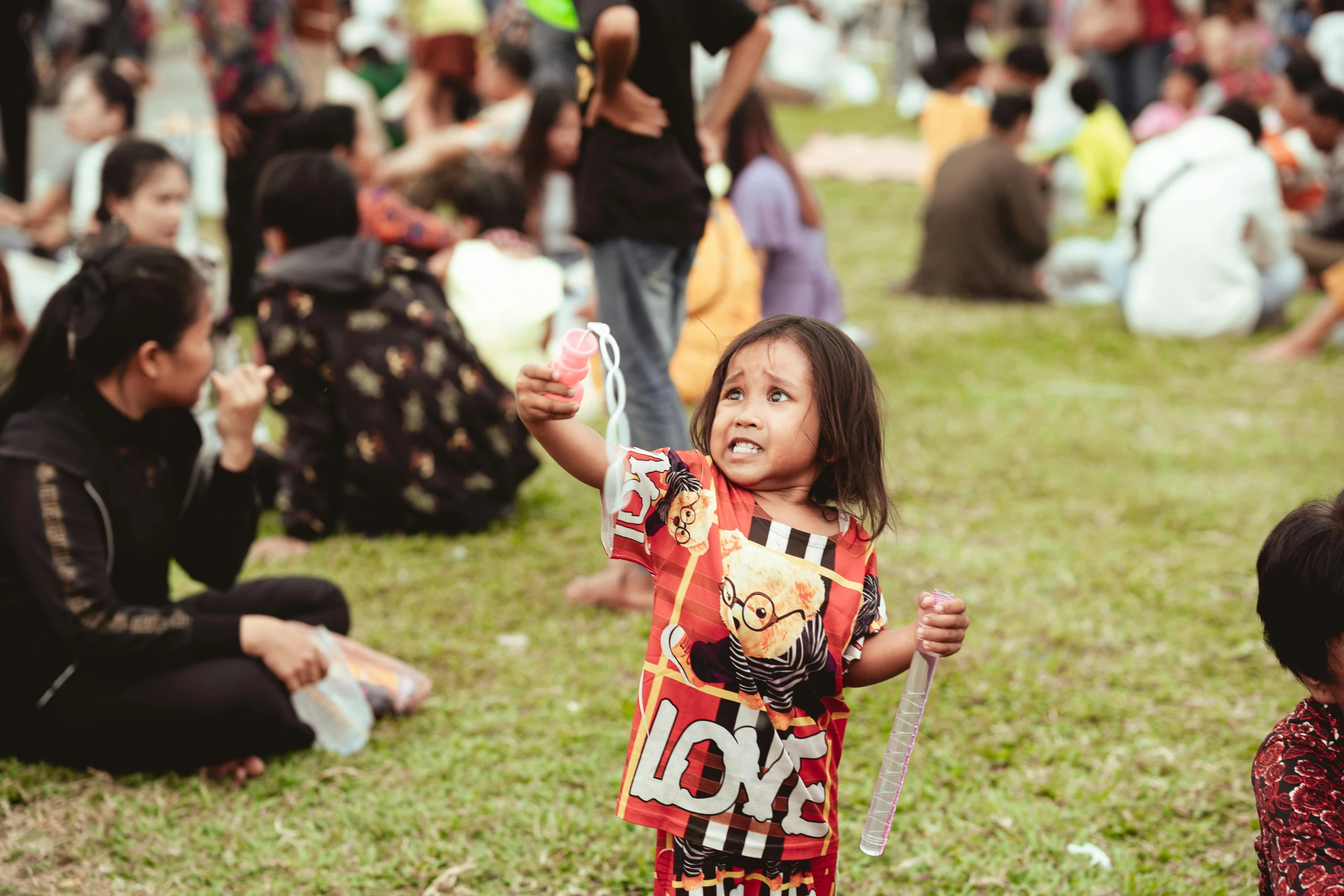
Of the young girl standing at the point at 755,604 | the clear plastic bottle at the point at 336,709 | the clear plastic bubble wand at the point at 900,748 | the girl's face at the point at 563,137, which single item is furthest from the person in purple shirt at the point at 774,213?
the clear plastic bubble wand at the point at 900,748

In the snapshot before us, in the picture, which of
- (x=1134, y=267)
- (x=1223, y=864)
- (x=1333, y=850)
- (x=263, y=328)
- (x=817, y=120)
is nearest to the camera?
(x=1333, y=850)

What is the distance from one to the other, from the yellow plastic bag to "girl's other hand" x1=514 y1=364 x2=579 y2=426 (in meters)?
3.34

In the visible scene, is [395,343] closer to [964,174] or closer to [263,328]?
[263,328]

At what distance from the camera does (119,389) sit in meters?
2.70

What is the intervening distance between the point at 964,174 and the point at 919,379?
7.02ft

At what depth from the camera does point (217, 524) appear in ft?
9.45

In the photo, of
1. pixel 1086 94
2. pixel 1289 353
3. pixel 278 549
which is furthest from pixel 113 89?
pixel 1086 94

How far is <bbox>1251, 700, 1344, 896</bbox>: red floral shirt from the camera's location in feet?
5.72

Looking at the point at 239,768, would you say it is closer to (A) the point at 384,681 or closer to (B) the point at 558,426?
(A) the point at 384,681

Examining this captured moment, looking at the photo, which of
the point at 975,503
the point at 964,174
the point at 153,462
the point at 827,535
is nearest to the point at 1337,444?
the point at 975,503

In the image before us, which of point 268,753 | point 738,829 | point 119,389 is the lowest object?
point 268,753

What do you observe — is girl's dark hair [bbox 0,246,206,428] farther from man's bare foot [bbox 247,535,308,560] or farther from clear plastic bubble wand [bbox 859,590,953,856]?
clear plastic bubble wand [bbox 859,590,953,856]

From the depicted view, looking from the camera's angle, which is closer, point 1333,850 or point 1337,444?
point 1333,850

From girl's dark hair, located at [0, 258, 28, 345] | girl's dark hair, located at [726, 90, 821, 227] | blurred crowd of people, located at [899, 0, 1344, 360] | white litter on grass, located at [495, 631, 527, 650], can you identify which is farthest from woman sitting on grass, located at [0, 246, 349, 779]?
blurred crowd of people, located at [899, 0, 1344, 360]
